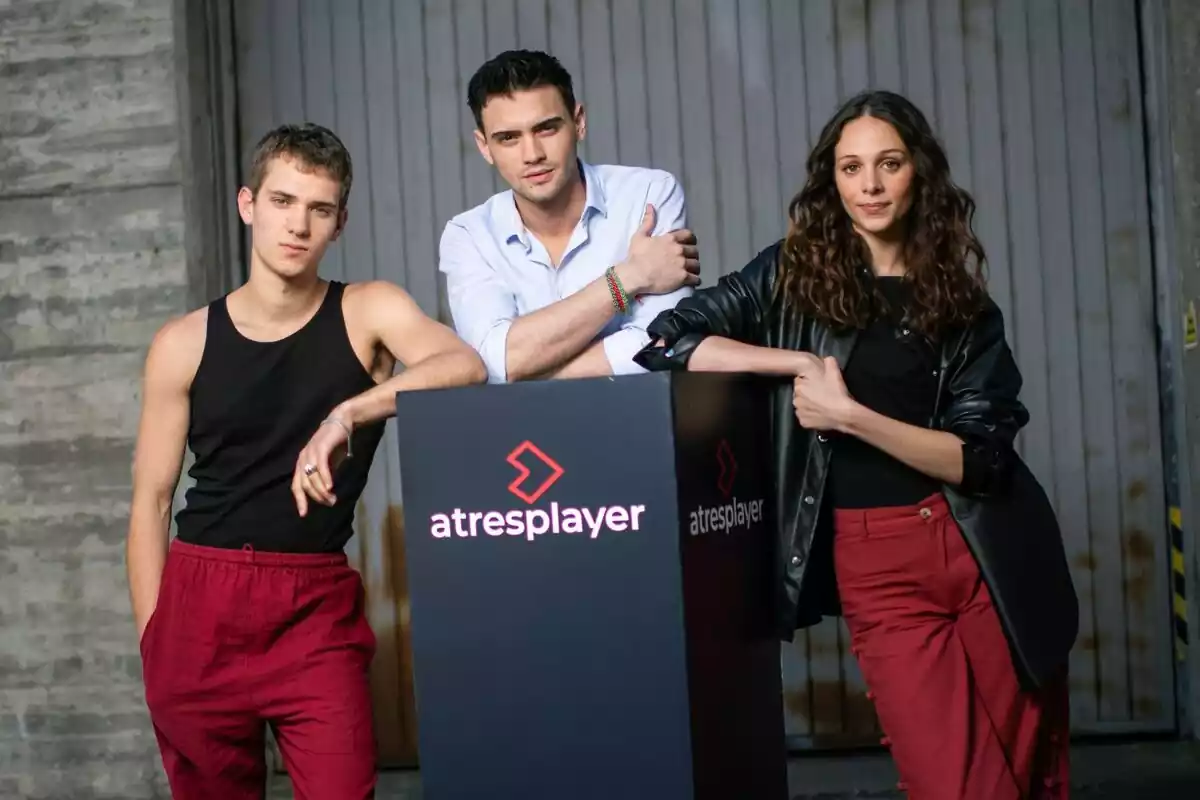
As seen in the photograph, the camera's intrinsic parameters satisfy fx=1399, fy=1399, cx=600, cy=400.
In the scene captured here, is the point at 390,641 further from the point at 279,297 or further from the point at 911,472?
the point at 911,472

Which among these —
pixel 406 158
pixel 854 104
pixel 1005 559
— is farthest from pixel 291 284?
pixel 406 158

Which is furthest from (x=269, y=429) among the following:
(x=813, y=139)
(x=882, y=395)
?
(x=813, y=139)

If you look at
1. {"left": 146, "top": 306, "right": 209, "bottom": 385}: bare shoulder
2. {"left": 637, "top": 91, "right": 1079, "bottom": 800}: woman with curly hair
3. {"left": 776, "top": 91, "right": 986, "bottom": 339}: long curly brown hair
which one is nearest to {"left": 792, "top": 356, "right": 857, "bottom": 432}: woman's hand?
{"left": 637, "top": 91, "right": 1079, "bottom": 800}: woman with curly hair

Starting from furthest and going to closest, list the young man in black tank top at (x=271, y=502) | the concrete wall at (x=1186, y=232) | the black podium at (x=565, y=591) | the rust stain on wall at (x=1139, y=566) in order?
the rust stain on wall at (x=1139, y=566) < the concrete wall at (x=1186, y=232) < the young man in black tank top at (x=271, y=502) < the black podium at (x=565, y=591)

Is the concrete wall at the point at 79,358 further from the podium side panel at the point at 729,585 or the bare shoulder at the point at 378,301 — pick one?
the podium side panel at the point at 729,585

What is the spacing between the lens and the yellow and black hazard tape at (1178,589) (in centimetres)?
438

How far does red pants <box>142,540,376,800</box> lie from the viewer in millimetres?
2293

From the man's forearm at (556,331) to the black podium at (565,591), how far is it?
45 centimetres

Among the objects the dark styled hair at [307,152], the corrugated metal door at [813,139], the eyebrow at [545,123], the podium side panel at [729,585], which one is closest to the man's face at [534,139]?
the eyebrow at [545,123]

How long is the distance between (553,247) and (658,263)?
269 millimetres

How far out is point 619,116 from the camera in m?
4.64

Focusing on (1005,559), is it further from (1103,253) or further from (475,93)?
(1103,253)

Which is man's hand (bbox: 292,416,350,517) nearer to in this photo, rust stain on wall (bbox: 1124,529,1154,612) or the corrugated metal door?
the corrugated metal door

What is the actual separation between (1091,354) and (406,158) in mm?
2327
